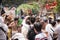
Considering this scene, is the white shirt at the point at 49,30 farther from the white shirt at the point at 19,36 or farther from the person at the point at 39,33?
the white shirt at the point at 19,36

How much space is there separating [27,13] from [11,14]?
161 millimetres

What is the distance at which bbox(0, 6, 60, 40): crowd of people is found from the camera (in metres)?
1.98

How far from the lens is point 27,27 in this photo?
2016 millimetres

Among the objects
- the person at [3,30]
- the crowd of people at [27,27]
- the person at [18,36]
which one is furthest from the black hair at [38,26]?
the person at [3,30]

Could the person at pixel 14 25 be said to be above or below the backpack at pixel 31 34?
above

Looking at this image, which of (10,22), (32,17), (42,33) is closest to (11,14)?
(10,22)

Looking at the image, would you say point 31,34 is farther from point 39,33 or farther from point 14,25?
point 14,25

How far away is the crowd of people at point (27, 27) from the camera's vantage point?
1981mm

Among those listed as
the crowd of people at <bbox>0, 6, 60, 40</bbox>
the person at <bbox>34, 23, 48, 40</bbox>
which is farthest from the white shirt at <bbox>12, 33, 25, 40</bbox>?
the person at <bbox>34, 23, 48, 40</bbox>

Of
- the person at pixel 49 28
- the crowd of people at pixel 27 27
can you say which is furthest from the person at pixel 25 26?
the person at pixel 49 28

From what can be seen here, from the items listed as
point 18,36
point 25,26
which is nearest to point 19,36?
point 18,36

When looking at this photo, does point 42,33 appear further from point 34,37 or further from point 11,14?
point 11,14

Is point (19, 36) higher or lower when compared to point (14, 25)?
lower

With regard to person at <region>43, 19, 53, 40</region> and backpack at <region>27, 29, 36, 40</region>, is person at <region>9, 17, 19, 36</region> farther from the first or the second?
person at <region>43, 19, 53, 40</region>
